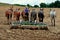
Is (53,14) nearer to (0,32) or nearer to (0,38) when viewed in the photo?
(0,32)

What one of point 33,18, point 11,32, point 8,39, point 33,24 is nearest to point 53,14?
point 33,18

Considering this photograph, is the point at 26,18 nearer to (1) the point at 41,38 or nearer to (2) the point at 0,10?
(1) the point at 41,38

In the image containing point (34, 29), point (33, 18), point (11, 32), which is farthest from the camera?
point (33, 18)

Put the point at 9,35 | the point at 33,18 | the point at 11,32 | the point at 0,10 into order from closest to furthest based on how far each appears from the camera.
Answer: the point at 9,35
the point at 11,32
the point at 33,18
the point at 0,10

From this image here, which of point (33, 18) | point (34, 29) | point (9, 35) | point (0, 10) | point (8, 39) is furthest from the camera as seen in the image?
point (0, 10)

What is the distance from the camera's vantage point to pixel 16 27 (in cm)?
2534

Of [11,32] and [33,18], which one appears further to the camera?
[33,18]

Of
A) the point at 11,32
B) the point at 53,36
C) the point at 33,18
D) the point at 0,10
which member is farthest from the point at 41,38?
the point at 0,10

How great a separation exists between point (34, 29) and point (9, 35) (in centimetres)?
364

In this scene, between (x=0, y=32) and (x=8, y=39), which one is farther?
(x=0, y=32)

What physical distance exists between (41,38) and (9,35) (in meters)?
2.15

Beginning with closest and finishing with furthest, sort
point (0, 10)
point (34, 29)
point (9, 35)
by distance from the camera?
point (9, 35), point (34, 29), point (0, 10)

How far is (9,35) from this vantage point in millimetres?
21875

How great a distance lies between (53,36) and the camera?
2208 centimetres
